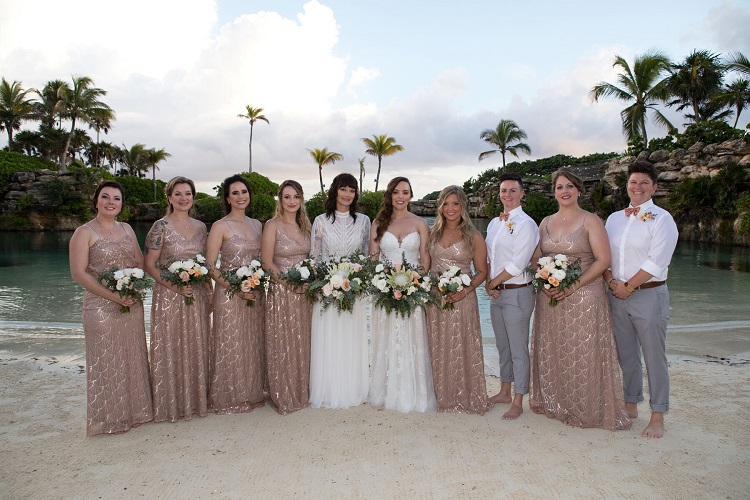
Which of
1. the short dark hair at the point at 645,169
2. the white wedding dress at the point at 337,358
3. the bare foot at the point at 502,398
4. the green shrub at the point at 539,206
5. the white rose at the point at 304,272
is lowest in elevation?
the bare foot at the point at 502,398

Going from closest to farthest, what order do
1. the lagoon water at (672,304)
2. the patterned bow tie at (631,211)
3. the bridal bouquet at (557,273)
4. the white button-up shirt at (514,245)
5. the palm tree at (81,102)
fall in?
A: the bridal bouquet at (557,273) → the patterned bow tie at (631,211) → the white button-up shirt at (514,245) → the lagoon water at (672,304) → the palm tree at (81,102)

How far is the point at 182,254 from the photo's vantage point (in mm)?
5441

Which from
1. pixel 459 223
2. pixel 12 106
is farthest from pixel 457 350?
pixel 12 106

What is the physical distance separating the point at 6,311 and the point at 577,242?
48.6 ft

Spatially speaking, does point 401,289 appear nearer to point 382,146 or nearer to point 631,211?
point 631,211

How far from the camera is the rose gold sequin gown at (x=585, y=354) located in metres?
5.08

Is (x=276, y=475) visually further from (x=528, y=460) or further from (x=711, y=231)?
(x=711, y=231)

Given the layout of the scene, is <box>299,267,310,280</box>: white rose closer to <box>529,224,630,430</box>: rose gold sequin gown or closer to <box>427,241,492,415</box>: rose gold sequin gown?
<box>427,241,492,415</box>: rose gold sequin gown

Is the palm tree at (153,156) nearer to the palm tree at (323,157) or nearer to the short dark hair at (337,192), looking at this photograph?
the palm tree at (323,157)

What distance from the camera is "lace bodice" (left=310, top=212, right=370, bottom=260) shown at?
5930 mm

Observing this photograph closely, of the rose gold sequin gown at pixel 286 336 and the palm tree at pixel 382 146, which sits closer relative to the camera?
the rose gold sequin gown at pixel 286 336

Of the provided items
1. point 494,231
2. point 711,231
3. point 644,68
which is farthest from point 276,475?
point 644,68

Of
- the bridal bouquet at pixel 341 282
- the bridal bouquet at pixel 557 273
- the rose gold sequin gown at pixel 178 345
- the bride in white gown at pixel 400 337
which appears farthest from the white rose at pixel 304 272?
the bridal bouquet at pixel 557 273

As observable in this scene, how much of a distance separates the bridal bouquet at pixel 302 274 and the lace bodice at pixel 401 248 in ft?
2.66
